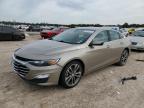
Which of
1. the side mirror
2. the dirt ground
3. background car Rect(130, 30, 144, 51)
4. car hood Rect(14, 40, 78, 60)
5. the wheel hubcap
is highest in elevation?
the side mirror

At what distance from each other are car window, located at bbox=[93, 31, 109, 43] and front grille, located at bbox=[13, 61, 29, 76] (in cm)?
215

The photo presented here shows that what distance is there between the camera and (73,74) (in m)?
4.59

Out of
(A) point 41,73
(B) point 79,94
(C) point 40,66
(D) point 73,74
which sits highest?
(C) point 40,66

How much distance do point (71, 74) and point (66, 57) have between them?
0.53 metres

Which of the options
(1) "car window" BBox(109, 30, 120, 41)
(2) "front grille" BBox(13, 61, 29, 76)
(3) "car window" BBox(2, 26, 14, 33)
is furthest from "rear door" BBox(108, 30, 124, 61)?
(3) "car window" BBox(2, 26, 14, 33)

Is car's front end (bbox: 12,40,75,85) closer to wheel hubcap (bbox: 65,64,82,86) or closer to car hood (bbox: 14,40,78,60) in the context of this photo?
car hood (bbox: 14,40,78,60)

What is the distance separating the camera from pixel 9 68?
606cm

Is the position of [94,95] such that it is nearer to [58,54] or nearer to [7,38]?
[58,54]

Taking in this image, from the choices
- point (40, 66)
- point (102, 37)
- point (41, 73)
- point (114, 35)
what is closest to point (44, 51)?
point (40, 66)

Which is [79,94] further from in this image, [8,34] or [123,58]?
[8,34]

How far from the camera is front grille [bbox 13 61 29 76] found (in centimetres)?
408

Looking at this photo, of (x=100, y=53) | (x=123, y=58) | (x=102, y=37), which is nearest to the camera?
(x=100, y=53)

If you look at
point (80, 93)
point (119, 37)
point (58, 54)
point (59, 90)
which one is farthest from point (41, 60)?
point (119, 37)

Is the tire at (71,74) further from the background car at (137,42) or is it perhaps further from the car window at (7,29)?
the car window at (7,29)
